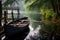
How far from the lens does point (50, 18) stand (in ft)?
45.1

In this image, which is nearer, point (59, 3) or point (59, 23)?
point (59, 23)

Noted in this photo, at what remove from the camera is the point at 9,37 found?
752 centimetres

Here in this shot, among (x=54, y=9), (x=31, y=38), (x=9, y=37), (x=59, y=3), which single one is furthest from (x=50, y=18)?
(x=9, y=37)

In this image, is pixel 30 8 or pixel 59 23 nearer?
pixel 59 23

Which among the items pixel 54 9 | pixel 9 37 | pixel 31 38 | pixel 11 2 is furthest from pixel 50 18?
pixel 9 37

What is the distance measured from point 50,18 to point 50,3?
1728 millimetres

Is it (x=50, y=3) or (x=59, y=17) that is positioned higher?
(x=50, y=3)

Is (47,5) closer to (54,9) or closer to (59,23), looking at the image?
(54,9)

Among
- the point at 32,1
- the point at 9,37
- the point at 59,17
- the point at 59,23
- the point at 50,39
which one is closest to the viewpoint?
the point at 9,37

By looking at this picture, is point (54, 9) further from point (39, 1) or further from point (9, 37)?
point (9, 37)

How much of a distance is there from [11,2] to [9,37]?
489 cm

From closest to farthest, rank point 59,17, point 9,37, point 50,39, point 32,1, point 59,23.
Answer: point 9,37
point 50,39
point 59,23
point 59,17
point 32,1

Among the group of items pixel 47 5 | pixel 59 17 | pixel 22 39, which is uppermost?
pixel 47 5

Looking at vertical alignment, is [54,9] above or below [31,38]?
above
